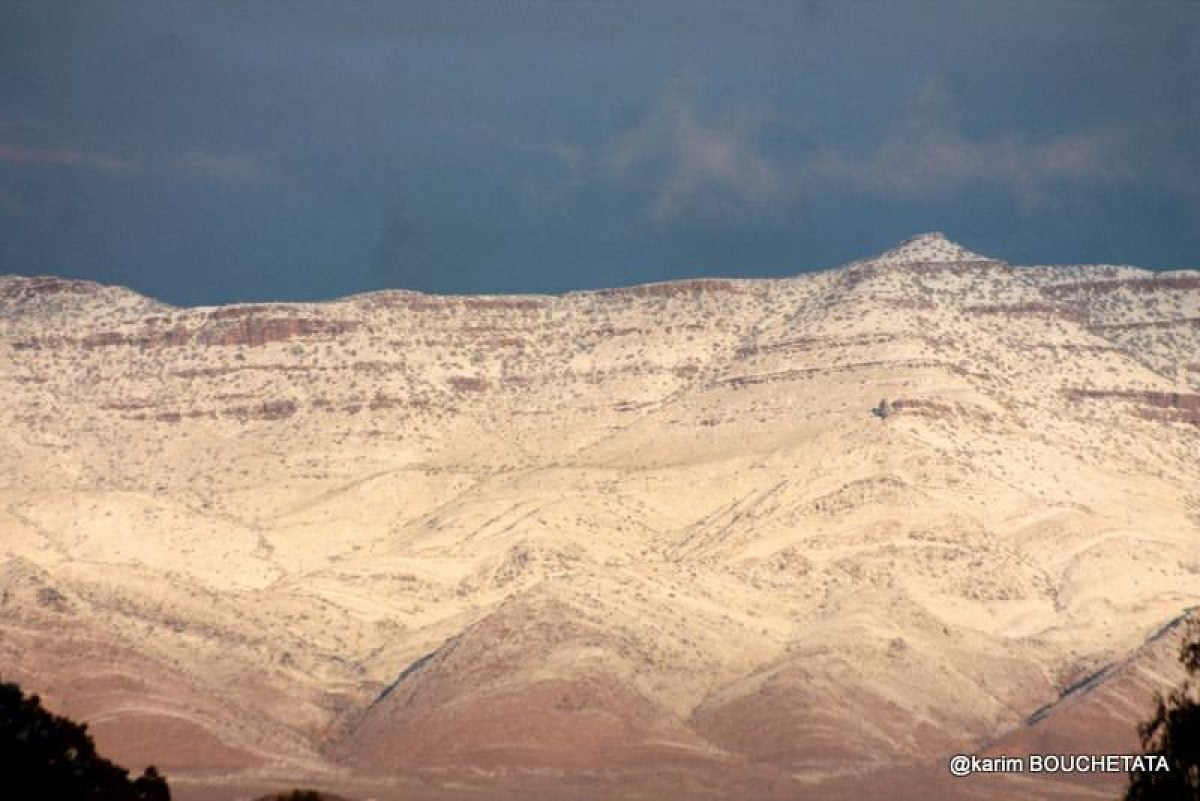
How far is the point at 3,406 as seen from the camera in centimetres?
19912

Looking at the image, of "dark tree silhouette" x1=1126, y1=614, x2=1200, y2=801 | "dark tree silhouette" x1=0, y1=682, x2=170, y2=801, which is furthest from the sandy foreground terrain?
"dark tree silhouette" x1=1126, y1=614, x2=1200, y2=801

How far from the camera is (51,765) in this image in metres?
81.1

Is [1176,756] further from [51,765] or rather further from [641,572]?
[641,572]

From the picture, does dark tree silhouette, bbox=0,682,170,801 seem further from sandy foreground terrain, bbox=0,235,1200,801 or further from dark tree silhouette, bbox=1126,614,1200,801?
dark tree silhouette, bbox=1126,614,1200,801

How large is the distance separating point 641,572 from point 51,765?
62.9 meters

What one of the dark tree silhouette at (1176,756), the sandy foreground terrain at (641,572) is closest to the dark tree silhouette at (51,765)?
the sandy foreground terrain at (641,572)

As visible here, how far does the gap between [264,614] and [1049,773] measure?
47.8 meters

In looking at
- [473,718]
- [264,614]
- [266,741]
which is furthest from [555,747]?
[264,614]

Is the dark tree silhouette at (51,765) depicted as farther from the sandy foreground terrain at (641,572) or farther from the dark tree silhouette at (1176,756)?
the dark tree silhouette at (1176,756)

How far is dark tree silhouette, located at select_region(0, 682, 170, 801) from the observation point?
78.0m

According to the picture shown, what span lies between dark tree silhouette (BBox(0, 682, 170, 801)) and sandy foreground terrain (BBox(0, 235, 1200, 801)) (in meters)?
18.9

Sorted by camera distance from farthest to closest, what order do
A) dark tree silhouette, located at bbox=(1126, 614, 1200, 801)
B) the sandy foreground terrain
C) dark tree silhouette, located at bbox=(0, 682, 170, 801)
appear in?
the sandy foreground terrain
dark tree silhouette, located at bbox=(0, 682, 170, 801)
dark tree silhouette, located at bbox=(1126, 614, 1200, 801)

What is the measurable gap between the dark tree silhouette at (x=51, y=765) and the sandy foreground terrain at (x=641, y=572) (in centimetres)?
1885

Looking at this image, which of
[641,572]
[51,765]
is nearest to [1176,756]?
[51,765]
